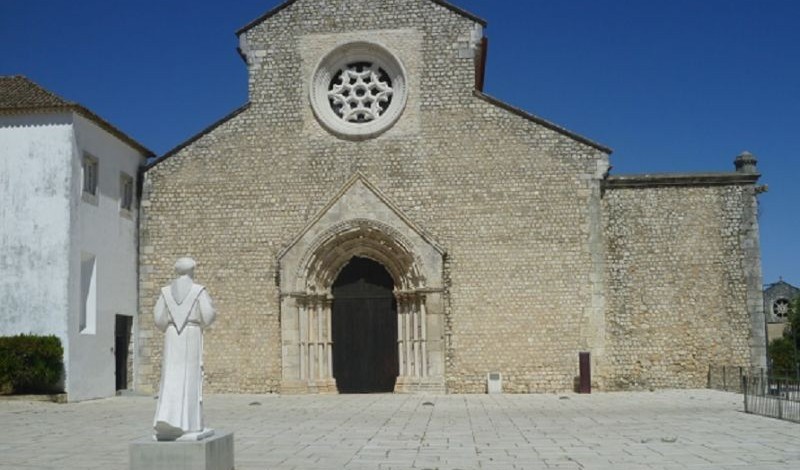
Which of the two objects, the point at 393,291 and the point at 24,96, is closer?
the point at 24,96

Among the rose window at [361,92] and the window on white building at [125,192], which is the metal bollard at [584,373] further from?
the window on white building at [125,192]

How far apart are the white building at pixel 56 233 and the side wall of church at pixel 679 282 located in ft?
41.9

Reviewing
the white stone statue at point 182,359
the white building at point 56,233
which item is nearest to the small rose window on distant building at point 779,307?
the white building at point 56,233

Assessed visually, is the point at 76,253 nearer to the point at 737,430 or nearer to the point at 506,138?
the point at 506,138

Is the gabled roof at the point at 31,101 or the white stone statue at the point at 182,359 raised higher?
the gabled roof at the point at 31,101

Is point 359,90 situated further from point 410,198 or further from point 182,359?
point 182,359

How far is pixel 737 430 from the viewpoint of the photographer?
13344 millimetres

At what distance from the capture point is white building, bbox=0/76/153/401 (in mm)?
20750

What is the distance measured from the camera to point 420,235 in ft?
74.8

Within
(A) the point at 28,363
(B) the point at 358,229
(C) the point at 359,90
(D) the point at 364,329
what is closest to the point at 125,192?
(A) the point at 28,363

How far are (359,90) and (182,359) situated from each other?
54.0 feet

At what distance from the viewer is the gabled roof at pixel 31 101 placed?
21094 millimetres

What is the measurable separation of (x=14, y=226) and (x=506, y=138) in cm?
1224

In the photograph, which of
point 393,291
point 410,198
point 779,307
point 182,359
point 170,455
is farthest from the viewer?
point 779,307
